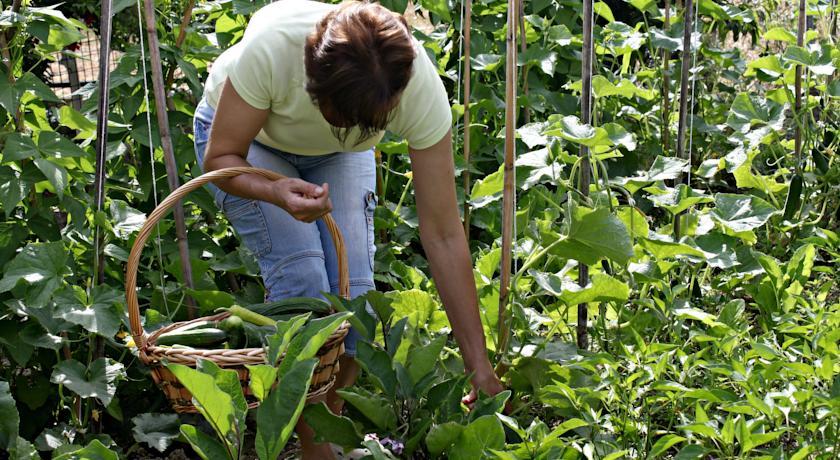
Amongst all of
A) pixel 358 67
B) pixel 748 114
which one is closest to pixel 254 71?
pixel 358 67

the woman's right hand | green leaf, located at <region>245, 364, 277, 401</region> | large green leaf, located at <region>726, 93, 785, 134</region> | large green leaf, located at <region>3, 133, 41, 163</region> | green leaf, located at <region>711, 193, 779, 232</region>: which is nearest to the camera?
green leaf, located at <region>245, 364, 277, 401</region>

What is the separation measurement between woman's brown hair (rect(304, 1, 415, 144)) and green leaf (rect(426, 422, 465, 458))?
1.77 ft

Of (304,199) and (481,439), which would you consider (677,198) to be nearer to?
(481,439)

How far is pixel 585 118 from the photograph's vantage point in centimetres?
221

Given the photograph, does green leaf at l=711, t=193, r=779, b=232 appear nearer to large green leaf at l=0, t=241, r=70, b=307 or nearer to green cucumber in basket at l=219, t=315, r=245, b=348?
green cucumber in basket at l=219, t=315, r=245, b=348

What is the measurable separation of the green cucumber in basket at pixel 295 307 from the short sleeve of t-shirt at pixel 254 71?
1.28 ft

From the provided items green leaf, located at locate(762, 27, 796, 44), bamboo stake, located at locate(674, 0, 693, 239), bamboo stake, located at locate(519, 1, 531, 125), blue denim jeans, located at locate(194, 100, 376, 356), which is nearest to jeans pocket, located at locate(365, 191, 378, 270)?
blue denim jeans, located at locate(194, 100, 376, 356)

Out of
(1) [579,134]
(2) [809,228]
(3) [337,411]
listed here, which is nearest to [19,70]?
(3) [337,411]

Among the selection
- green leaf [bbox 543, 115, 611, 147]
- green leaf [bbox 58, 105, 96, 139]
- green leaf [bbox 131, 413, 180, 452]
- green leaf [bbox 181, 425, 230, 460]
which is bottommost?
green leaf [bbox 131, 413, 180, 452]

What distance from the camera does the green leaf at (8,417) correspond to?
5.71ft

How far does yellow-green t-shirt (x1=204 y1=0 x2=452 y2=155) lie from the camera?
183 cm

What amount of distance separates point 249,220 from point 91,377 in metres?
0.47

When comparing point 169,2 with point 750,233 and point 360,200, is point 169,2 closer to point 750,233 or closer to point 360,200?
point 360,200

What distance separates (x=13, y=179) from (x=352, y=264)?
753mm
